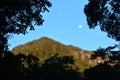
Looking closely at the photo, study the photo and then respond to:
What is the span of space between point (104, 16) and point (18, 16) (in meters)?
6.78

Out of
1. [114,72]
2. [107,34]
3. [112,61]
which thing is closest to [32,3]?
[107,34]

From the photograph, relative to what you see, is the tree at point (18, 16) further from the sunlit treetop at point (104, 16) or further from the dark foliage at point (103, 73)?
the dark foliage at point (103, 73)

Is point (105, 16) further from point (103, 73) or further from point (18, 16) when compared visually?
point (103, 73)

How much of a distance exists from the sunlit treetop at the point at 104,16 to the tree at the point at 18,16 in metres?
4.42

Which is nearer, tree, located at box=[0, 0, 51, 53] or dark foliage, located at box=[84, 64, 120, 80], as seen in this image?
tree, located at box=[0, 0, 51, 53]

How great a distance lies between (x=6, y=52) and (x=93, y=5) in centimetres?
773

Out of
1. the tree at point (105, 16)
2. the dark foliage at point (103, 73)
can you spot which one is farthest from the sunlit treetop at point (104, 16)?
the dark foliage at point (103, 73)

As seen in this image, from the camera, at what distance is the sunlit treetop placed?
84.7 ft

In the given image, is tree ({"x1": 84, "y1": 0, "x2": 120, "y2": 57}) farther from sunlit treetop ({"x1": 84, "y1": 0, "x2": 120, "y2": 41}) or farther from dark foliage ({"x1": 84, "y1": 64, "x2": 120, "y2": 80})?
dark foliage ({"x1": 84, "y1": 64, "x2": 120, "y2": 80})

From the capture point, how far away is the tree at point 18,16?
2244cm

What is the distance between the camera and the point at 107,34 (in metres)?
27.5

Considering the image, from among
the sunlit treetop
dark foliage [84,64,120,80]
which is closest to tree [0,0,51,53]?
the sunlit treetop

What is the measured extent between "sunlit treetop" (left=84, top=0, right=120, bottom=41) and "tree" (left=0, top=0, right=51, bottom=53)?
4421 mm

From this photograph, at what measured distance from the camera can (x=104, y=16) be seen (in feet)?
87.6
